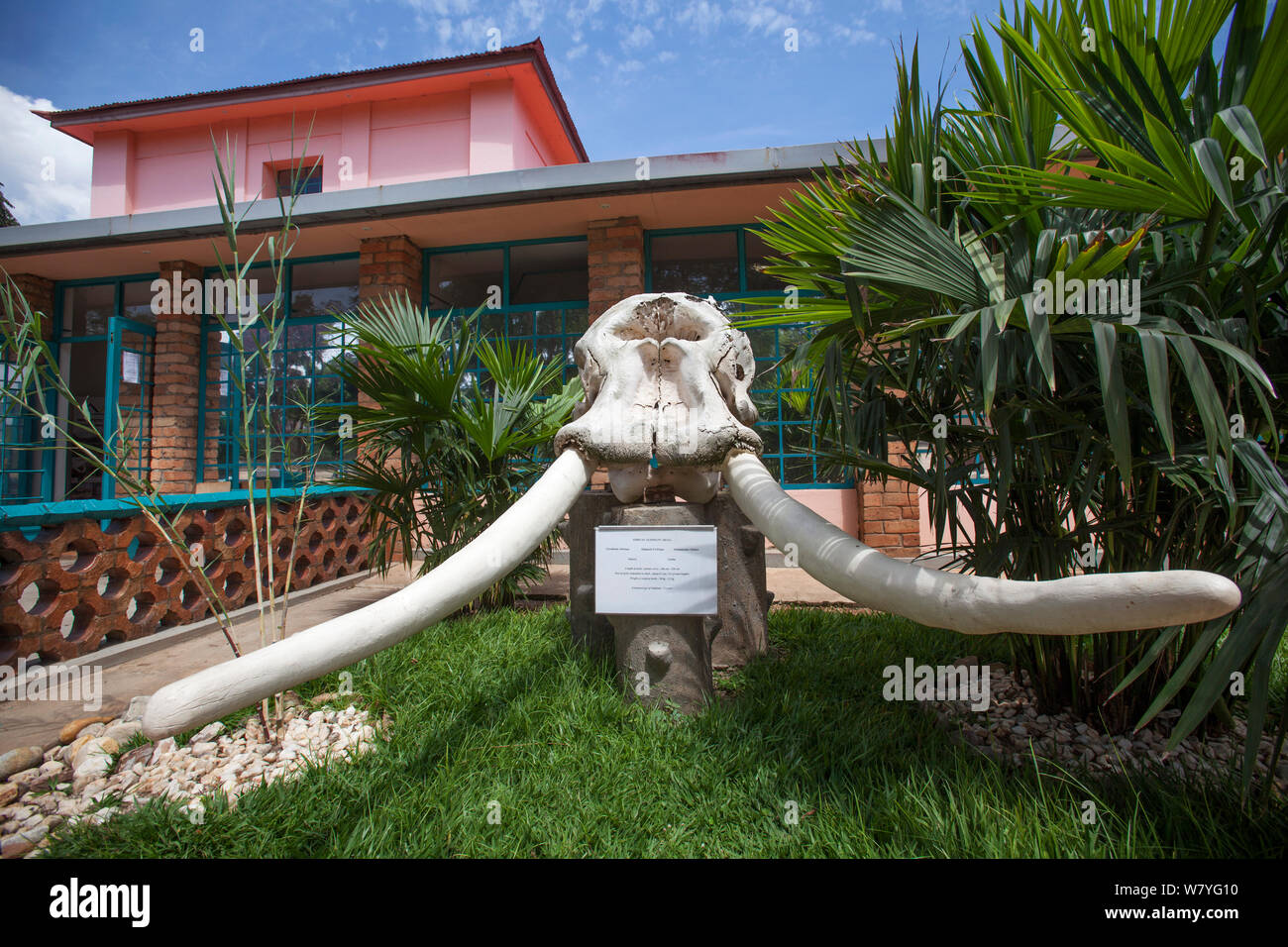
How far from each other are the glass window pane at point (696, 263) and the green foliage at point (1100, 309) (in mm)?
4770

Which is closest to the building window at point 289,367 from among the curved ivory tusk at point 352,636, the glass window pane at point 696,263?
the glass window pane at point 696,263

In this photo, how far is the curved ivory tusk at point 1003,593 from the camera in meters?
0.95

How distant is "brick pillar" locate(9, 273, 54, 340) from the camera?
7.61m

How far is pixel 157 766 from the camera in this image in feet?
6.81

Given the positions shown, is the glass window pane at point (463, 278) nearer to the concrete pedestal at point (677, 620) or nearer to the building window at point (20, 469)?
A: the concrete pedestal at point (677, 620)

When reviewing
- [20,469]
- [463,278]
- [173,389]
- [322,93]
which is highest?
Result: [322,93]

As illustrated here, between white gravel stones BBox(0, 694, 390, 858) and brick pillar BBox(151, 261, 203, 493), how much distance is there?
6.30 metres

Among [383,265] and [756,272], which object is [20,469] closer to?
[383,265]

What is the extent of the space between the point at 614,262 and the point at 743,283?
57.2 inches

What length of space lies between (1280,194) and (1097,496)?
1.03m

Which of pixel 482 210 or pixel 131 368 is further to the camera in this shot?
pixel 131 368

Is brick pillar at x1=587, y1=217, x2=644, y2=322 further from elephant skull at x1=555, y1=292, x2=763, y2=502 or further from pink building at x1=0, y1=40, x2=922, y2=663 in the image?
elephant skull at x1=555, y1=292, x2=763, y2=502

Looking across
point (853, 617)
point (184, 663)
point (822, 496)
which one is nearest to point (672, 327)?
point (853, 617)

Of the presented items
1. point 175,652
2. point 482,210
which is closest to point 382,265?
point 482,210
